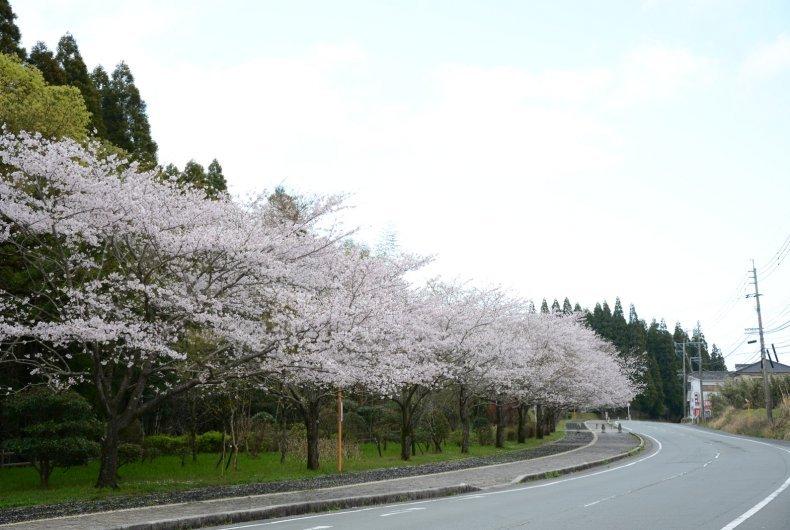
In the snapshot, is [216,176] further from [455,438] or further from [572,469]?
[572,469]

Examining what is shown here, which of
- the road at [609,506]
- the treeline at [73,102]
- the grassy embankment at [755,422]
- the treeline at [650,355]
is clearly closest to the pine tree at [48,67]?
the treeline at [73,102]

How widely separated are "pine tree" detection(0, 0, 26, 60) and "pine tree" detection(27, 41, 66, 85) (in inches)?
31.6

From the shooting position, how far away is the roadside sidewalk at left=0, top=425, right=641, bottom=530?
1066 cm

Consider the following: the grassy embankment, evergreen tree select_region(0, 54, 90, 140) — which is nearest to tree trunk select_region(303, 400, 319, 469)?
evergreen tree select_region(0, 54, 90, 140)

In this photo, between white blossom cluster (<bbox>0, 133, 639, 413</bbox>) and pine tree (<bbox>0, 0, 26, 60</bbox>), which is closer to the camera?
white blossom cluster (<bbox>0, 133, 639, 413</bbox>)

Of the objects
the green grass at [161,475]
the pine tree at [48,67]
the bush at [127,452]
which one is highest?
the pine tree at [48,67]

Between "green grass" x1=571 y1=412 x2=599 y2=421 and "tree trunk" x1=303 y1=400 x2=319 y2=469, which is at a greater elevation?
"tree trunk" x1=303 y1=400 x2=319 y2=469

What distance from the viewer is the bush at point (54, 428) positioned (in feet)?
54.5

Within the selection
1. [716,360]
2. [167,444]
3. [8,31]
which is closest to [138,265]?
[167,444]

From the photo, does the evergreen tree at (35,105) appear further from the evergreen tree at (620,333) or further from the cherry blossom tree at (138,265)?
the evergreen tree at (620,333)

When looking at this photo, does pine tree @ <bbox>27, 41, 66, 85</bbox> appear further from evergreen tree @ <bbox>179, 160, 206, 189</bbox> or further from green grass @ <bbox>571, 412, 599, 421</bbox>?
green grass @ <bbox>571, 412, 599, 421</bbox>

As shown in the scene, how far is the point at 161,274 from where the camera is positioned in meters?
16.3

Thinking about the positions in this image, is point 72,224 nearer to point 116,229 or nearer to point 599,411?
point 116,229

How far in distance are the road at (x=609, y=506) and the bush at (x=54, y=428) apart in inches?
305
